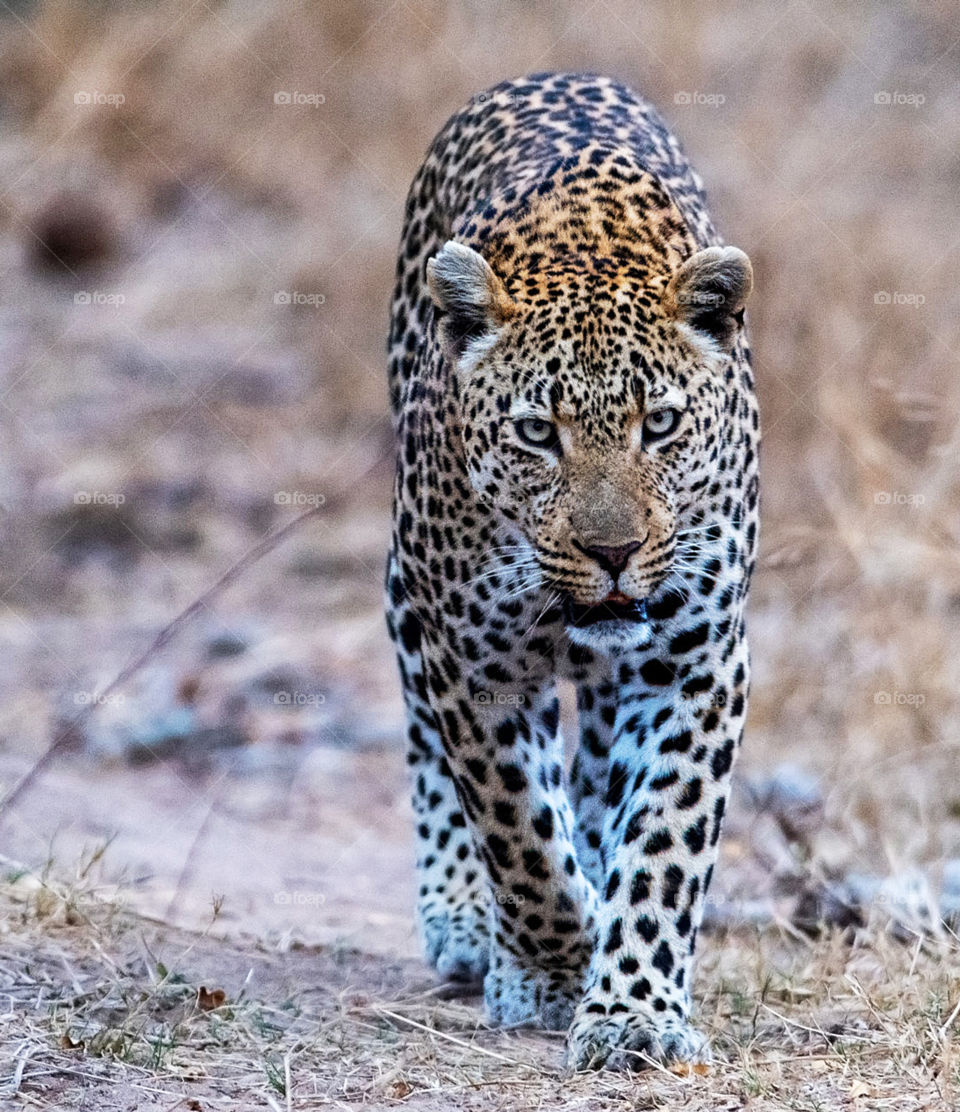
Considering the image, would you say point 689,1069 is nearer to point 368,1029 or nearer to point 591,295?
point 368,1029

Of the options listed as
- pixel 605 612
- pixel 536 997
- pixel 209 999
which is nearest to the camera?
pixel 605 612

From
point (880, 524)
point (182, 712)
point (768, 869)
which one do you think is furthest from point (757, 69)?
point (768, 869)

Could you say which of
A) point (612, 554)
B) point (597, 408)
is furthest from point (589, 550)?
point (597, 408)

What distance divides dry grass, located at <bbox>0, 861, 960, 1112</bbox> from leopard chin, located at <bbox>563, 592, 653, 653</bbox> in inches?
41.3

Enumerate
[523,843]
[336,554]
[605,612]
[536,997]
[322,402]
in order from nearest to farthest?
[605,612], [523,843], [536,997], [336,554], [322,402]

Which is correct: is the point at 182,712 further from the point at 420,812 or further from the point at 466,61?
the point at 466,61

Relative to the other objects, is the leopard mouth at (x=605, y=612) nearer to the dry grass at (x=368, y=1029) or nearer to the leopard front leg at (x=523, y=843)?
the leopard front leg at (x=523, y=843)

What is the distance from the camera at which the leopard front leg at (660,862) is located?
5.01 meters

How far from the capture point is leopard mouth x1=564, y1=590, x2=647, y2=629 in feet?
16.4

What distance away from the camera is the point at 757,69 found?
46.0ft

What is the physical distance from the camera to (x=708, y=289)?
5.14 metres

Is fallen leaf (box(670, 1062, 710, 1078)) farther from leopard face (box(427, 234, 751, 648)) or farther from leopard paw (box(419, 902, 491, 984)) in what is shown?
leopard paw (box(419, 902, 491, 984))

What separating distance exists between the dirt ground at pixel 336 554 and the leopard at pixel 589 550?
0.36 m

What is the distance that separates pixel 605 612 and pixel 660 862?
679mm
